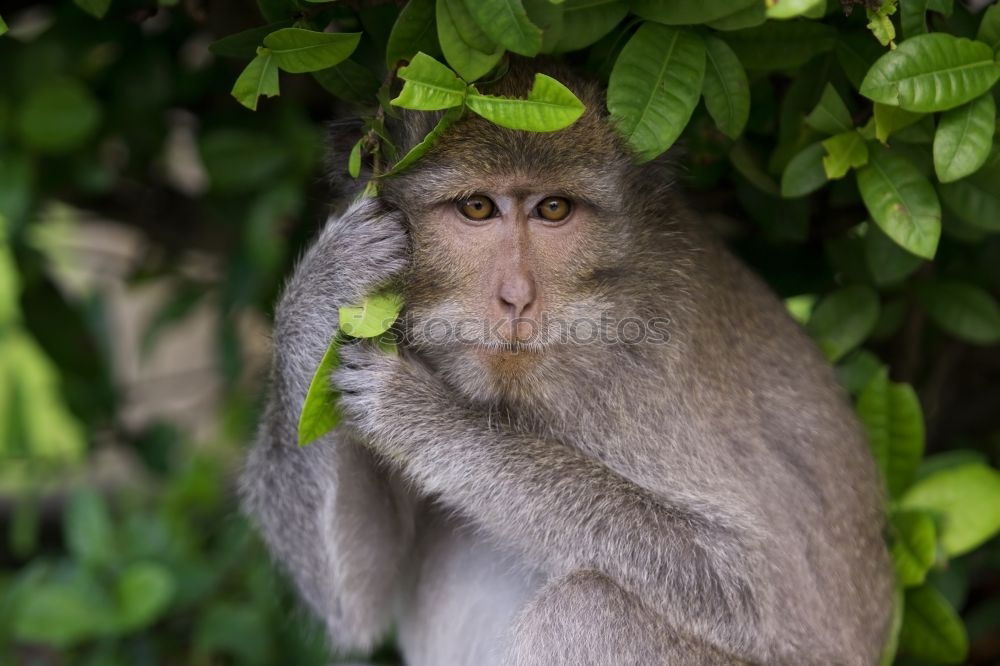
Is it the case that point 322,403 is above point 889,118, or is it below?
below

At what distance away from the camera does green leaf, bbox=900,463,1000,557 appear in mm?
4344

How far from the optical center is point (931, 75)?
327 centimetres

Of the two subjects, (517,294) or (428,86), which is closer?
(428,86)

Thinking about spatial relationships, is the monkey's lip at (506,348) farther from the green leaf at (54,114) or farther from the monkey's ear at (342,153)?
the green leaf at (54,114)

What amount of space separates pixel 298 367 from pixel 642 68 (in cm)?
151

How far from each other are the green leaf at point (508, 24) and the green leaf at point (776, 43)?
0.79m

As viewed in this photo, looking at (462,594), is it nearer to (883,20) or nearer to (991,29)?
(883,20)

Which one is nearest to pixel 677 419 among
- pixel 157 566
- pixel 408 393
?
pixel 408 393

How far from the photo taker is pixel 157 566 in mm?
5547

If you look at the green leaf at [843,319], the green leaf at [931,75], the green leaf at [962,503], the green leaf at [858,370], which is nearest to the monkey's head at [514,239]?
the green leaf at [931,75]

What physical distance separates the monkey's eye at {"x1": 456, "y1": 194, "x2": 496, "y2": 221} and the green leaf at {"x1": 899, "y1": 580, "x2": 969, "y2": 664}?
2.34 meters

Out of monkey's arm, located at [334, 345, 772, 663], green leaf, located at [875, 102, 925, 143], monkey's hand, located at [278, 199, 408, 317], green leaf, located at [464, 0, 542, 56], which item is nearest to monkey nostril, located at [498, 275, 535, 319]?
monkey's hand, located at [278, 199, 408, 317]

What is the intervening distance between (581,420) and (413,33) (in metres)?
1.46

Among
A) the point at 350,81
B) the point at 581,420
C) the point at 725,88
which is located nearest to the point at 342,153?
the point at 350,81
